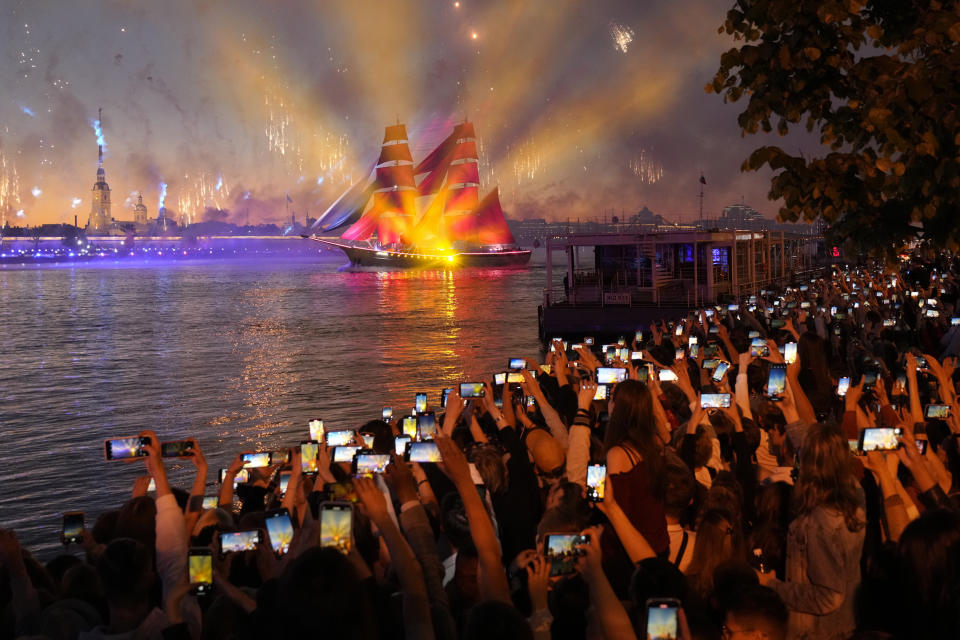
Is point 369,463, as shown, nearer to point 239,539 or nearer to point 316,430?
point 239,539

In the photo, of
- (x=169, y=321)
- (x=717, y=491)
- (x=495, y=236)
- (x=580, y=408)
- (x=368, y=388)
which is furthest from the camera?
(x=495, y=236)

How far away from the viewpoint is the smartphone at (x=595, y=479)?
4.72 m

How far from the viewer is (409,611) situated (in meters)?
3.33

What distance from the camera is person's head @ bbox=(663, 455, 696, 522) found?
477 centimetres

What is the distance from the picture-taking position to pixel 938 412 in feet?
21.7

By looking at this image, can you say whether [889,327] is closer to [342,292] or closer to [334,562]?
[334,562]

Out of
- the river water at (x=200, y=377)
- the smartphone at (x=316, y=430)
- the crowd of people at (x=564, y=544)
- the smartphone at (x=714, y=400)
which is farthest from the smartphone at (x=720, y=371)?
the river water at (x=200, y=377)

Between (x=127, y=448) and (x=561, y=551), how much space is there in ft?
8.64

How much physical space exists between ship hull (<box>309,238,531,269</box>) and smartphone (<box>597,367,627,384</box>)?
584 ft

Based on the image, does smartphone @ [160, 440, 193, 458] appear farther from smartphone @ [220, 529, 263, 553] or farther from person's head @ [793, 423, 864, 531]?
person's head @ [793, 423, 864, 531]

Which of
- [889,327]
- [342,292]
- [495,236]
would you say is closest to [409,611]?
[889,327]

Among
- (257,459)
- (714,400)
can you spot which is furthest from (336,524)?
(714,400)

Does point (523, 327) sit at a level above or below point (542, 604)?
below

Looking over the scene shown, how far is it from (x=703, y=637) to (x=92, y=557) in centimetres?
309
